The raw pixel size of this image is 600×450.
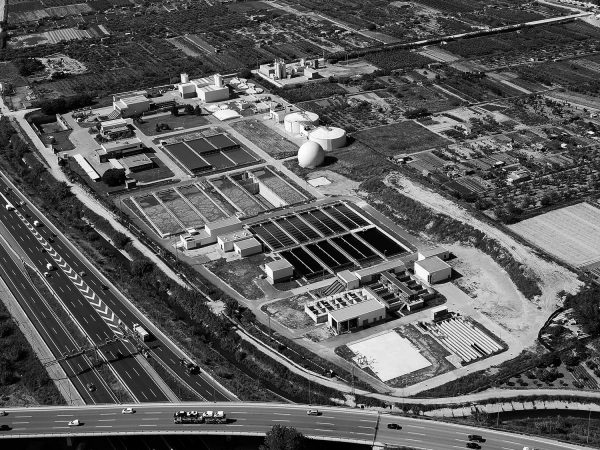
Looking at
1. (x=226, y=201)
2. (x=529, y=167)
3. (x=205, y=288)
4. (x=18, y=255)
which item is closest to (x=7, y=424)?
(x=205, y=288)

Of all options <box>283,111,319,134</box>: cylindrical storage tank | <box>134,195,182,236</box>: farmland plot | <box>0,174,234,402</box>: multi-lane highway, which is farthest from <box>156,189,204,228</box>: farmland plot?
<box>283,111,319,134</box>: cylindrical storage tank

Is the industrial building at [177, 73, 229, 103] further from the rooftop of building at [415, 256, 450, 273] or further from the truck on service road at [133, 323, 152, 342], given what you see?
the truck on service road at [133, 323, 152, 342]

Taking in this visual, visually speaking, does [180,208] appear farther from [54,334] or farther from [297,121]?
[297,121]

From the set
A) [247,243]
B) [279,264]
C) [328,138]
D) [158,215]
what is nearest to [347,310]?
[279,264]

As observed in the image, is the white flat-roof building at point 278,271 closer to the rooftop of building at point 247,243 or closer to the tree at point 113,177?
the rooftop of building at point 247,243

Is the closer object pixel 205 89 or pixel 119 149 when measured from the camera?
pixel 119 149

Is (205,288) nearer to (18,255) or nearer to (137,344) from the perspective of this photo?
(137,344)
